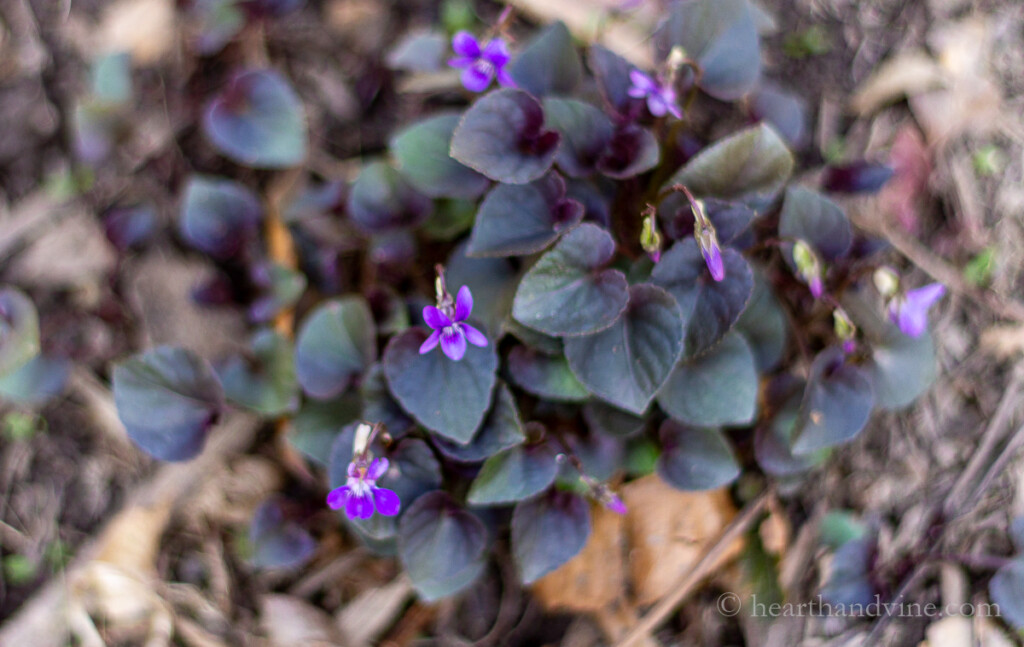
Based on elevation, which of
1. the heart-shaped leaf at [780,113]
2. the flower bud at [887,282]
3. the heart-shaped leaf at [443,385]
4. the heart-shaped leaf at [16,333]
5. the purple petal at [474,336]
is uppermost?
the heart-shaped leaf at [780,113]

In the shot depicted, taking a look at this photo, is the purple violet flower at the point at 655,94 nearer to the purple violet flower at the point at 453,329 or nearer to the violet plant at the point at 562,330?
the violet plant at the point at 562,330

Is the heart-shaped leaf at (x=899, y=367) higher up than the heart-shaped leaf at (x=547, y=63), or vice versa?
the heart-shaped leaf at (x=547, y=63)

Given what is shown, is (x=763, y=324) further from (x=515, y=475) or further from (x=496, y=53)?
(x=496, y=53)

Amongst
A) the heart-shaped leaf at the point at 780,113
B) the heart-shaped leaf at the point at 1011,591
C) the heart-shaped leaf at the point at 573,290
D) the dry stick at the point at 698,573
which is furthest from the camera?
the heart-shaped leaf at the point at 780,113

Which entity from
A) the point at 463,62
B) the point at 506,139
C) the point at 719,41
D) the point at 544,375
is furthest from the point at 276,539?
the point at 719,41

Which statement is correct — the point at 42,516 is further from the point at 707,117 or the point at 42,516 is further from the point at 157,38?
the point at 707,117

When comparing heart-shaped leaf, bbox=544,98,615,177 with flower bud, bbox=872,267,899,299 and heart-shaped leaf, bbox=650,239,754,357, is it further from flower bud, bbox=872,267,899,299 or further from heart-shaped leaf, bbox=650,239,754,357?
flower bud, bbox=872,267,899,299

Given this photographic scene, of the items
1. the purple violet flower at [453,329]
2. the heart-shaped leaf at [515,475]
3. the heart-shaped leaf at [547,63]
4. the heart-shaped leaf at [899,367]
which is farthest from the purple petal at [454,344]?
the heart-shaped leaf at [899,367]

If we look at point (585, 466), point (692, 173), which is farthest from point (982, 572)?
point (692, 173)
